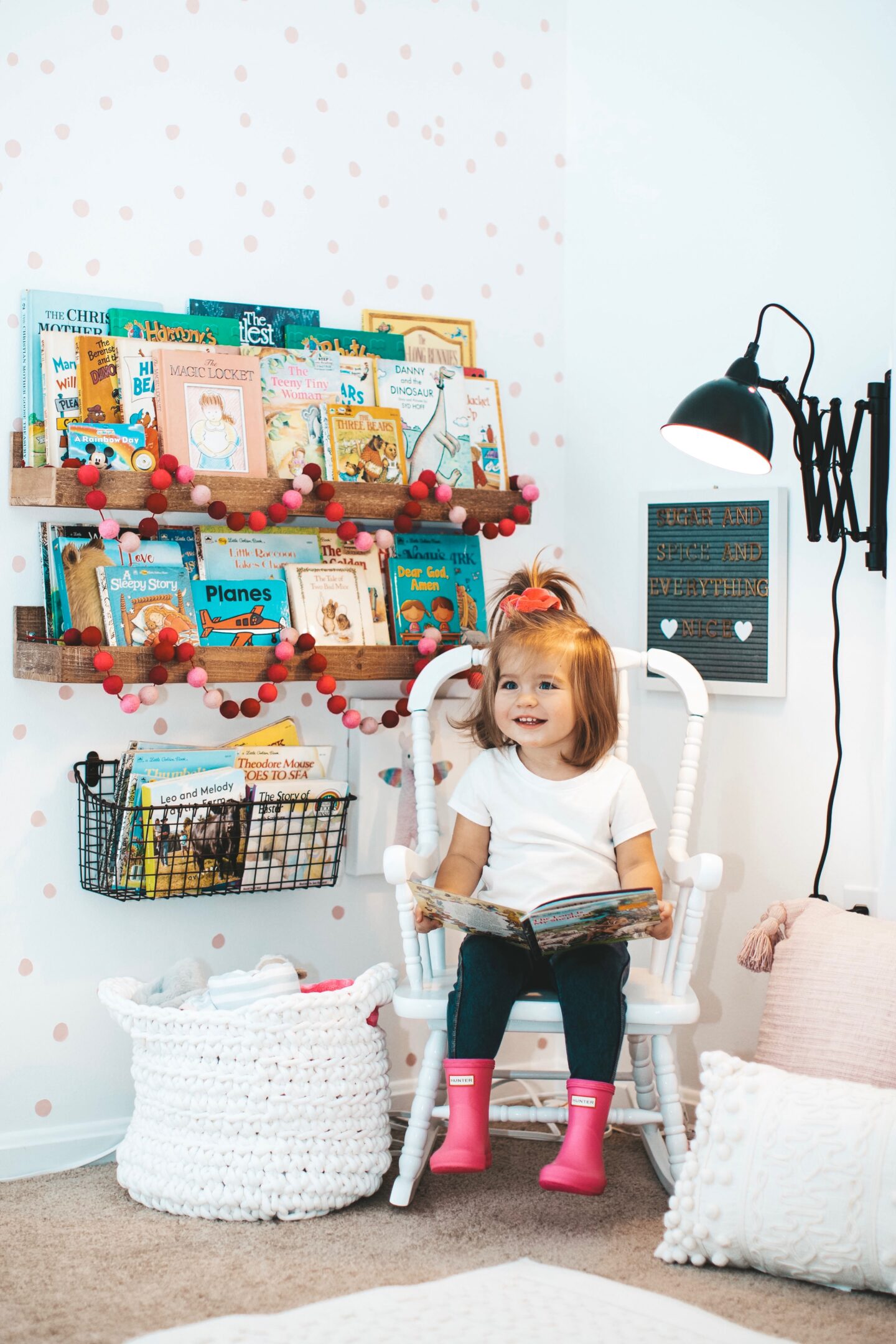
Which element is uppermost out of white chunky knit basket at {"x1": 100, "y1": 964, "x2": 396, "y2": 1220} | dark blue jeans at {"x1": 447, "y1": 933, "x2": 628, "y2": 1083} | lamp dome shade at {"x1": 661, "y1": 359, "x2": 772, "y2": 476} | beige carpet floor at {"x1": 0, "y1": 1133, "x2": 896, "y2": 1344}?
lamp dome shade at {"x1": 661, "y1": 359, "x2": 772, "y2": 476}

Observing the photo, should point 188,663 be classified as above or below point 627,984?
above

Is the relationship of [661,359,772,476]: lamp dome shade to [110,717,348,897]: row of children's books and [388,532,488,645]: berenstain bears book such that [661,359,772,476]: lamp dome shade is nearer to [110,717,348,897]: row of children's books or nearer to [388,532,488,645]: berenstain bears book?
[388,532,488,645]: berenstain bears book

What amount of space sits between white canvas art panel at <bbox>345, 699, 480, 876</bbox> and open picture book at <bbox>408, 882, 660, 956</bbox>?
18.3 inches

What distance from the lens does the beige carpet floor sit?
5.16 ft

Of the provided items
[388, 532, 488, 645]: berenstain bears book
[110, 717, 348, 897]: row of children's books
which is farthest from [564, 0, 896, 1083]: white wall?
[110, 717, 348, 897]: row of children's books

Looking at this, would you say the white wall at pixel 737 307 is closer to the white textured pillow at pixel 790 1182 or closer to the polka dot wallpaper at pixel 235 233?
the polka dot wallpaper at pixel 235 233

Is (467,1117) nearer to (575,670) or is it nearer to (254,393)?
(575,670)

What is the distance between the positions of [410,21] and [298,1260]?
215 centimetres

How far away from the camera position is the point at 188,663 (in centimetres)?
201

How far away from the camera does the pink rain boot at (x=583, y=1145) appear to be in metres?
1.72

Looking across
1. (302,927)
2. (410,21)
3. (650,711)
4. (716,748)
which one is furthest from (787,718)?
(410,21)

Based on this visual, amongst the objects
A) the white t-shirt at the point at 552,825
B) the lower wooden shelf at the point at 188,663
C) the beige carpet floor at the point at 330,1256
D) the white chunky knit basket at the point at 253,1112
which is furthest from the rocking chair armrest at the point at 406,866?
the beige carpet floor at the point at 330,1256

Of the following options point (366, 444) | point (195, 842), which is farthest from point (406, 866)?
point (366, 444)

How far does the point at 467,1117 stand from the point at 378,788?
704mm
